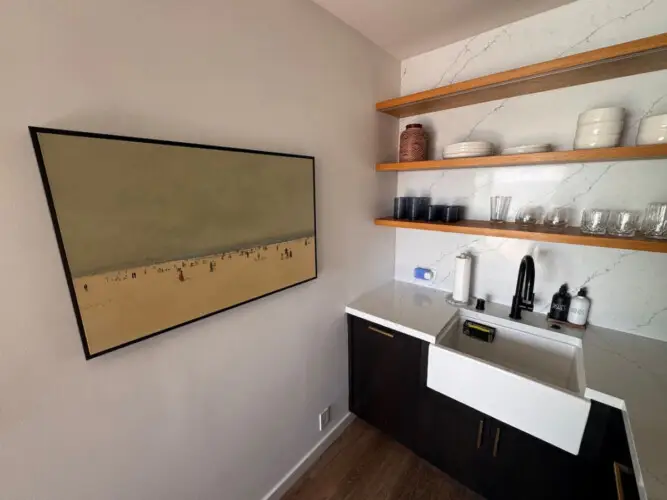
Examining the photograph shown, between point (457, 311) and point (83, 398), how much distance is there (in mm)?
1649

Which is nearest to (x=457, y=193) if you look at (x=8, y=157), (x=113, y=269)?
(x=113, y=269)

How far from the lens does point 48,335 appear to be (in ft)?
2.39

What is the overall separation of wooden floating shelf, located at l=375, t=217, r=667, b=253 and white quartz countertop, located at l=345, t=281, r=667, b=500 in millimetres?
477

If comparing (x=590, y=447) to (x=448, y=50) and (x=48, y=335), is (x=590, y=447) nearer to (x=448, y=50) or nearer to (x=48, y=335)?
(x=48, y=335)

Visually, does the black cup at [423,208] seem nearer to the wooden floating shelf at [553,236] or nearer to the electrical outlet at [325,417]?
the wooden floating shelf at [553,236]

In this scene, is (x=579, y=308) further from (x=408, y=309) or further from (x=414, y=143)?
(x=414, y=143)

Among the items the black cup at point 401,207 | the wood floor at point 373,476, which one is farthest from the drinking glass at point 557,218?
the wood floor at point 373,476

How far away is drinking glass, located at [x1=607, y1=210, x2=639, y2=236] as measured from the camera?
3.90ft

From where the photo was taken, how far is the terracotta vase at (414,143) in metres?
1.66

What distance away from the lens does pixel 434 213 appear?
163 cm

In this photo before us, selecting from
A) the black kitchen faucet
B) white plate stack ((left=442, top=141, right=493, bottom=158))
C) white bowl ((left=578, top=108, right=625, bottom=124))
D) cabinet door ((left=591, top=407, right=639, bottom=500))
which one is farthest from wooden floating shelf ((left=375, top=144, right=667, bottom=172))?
cabinet door ((left=591, top=407, right=639, bottom=500))

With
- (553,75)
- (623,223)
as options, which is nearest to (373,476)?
(623,223)

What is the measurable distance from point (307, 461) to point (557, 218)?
1.88 m

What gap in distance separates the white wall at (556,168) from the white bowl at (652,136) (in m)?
0.22
